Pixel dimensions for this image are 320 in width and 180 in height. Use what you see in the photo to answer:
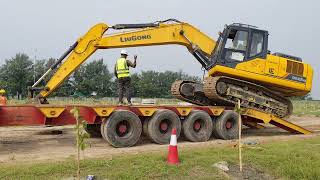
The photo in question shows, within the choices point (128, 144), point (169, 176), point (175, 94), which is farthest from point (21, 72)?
point (169, 176)

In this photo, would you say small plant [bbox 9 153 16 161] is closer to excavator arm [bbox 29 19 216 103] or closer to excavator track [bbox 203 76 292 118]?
excavator arm [bbox 29 19 216 103]

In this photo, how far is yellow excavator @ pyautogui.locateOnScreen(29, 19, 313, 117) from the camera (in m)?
13.9

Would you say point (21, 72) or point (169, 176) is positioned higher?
point (21, 72)

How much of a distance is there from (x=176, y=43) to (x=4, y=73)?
49.4 metres

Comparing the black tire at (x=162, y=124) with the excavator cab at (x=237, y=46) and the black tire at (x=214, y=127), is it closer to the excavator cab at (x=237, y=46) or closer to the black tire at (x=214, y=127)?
the black tire at (x=214, y=127)

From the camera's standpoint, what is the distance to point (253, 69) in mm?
14945

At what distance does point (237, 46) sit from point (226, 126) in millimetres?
2746

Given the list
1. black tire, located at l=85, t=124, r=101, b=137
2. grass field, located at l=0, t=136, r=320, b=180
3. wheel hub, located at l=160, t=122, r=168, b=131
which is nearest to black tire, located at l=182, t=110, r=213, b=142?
wheel hub, located at l=160, t=122, r=168, b=131

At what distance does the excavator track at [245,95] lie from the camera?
14.4m

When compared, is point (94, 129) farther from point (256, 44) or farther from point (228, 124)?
point (256, 44)

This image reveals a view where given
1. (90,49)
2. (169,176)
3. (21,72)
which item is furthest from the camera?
(21,72)

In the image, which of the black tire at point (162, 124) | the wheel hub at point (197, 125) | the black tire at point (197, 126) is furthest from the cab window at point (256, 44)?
the black tire at point (162, 124)

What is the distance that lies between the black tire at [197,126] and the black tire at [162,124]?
0.39m

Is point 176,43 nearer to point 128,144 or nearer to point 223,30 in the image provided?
point 223,30
